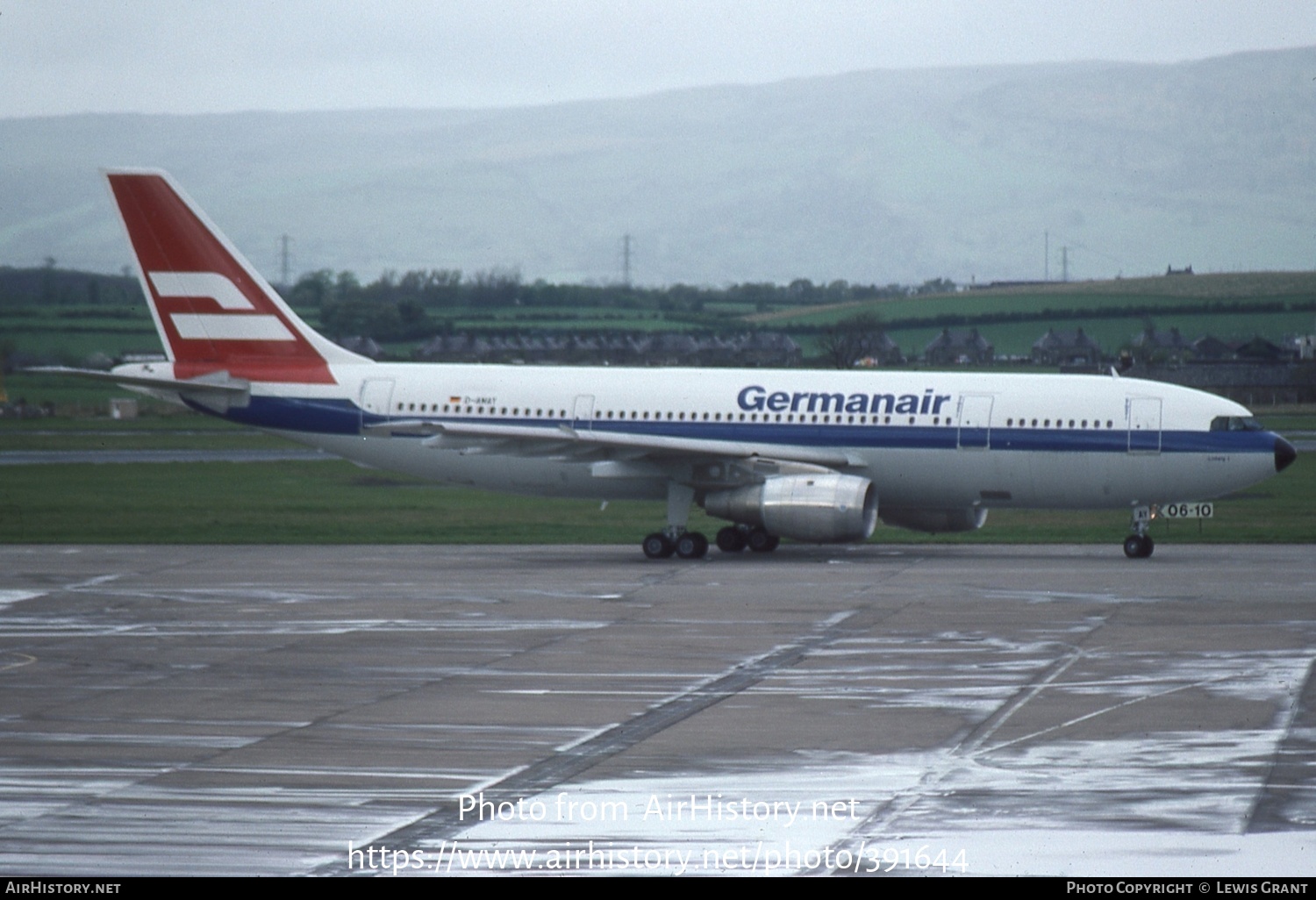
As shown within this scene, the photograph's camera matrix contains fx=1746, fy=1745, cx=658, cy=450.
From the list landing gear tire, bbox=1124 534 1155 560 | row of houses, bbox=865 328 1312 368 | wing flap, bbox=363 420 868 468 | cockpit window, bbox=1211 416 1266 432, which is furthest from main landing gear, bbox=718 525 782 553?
row of houses, bbox=865 328 1312 368

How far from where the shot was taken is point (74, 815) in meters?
14.0

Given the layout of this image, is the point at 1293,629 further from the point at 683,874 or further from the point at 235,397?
the point at 235,397

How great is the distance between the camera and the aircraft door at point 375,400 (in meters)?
38.5

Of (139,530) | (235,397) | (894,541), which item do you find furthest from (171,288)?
(894,541)

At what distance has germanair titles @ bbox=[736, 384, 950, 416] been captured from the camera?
1412 inches

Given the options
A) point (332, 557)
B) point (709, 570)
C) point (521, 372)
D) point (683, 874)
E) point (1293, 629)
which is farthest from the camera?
point (521, 372)

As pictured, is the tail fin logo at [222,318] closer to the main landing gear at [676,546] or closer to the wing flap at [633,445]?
the wing flap at [633,445]

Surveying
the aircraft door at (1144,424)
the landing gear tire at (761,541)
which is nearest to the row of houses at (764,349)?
the landing gear tire at (761,541)

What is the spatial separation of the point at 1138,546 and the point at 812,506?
6674 millimetres

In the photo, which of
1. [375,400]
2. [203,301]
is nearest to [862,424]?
[375,400]

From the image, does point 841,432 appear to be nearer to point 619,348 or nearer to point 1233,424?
point 1233,424

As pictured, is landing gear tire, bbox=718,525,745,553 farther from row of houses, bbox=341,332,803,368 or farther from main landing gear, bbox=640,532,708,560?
row of houses, bbox=341,332,803,368

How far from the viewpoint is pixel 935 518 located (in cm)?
3706

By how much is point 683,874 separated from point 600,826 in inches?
62.6
